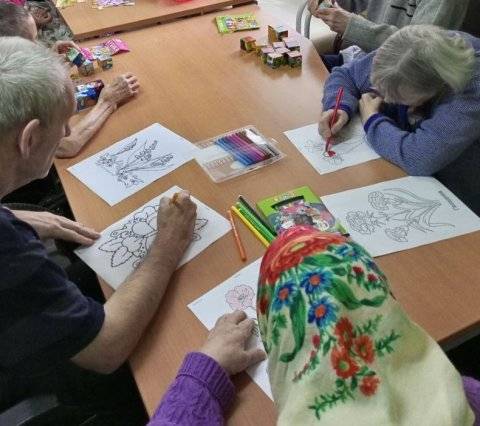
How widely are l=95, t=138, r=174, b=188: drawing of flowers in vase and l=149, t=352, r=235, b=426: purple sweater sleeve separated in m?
0.64

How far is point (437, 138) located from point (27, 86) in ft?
3.27

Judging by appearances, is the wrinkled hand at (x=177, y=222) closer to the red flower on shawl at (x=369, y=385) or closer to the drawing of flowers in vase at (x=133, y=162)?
the drawing of flowers in vase at (x=133, y=162)

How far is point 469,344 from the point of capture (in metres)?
1.51

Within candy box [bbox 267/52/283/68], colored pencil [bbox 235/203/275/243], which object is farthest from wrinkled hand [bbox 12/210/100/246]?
candy box [bbox 267/52/283/68]

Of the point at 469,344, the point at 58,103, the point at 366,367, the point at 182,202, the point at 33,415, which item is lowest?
the point at 469,344

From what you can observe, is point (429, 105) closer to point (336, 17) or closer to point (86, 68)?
point (336, 17)

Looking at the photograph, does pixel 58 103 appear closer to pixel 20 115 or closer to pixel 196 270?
pixel 20 115

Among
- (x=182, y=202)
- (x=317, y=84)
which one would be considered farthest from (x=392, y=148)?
(x=182, y=202)

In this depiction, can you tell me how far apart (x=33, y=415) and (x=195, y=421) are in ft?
1.03

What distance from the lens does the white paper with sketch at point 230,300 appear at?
0.97 meters

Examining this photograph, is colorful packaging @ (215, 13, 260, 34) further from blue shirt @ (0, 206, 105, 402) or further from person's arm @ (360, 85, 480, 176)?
blue shirt @ (0, 206, 105, 402)

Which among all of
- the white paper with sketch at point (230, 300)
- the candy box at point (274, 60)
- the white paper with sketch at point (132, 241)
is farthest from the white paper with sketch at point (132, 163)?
the candy box at point (274, 60)

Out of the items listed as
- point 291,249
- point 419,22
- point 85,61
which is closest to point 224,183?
point 291,249

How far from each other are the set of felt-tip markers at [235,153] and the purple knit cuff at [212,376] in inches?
23.0
